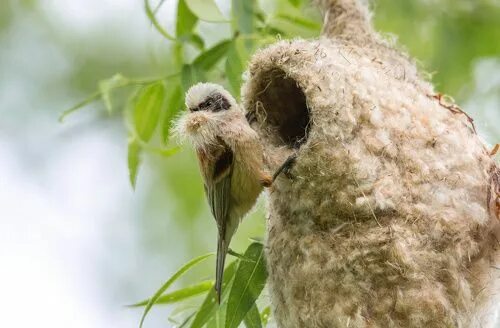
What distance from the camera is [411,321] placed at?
2834 millimetres

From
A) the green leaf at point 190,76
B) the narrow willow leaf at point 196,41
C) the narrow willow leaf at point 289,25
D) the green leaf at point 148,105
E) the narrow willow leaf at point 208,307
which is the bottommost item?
the narrow willow leaf at point 208,307

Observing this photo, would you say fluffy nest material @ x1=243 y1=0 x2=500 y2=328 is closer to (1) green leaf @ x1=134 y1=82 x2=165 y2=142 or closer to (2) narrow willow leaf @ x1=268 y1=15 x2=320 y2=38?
(1) green leaf @ x1=134 y1=82 x2=165 y2=142

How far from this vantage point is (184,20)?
3936mm

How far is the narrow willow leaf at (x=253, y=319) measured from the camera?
11.1 feet

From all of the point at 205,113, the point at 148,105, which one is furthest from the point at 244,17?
the point at 205,113

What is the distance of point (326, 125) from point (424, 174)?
0.40 metres

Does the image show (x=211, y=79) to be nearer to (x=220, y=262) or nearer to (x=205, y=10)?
(x=205, y=10)

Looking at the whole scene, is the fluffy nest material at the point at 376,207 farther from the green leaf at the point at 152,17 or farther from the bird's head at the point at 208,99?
the green leaf at the point at 152,17

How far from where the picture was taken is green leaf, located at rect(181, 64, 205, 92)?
377 centimetres

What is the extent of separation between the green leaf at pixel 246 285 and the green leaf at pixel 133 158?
0.66 meters

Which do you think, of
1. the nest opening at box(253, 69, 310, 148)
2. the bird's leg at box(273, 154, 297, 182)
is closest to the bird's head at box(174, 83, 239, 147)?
the nest opening at box(253, 69, 310, 148)

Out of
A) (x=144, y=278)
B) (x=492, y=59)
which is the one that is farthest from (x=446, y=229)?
(x=144, y=278)

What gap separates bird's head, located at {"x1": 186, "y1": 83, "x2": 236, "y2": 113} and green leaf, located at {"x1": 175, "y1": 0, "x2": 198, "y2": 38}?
61 centimetres

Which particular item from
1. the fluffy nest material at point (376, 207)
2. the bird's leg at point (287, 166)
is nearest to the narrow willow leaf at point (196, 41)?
the fluffy nest material at point (376, 207)
